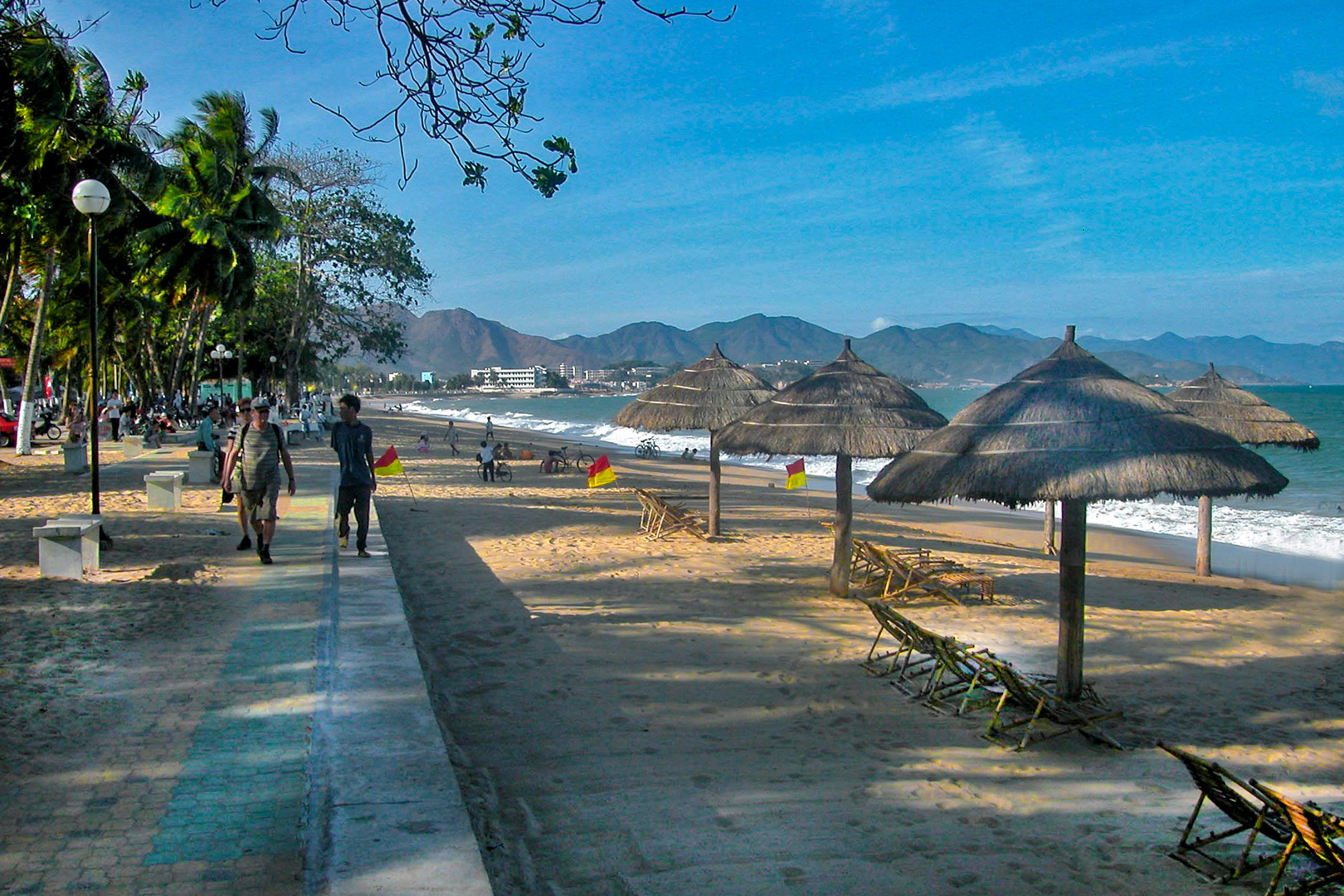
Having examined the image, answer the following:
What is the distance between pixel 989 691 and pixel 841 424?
3.28m

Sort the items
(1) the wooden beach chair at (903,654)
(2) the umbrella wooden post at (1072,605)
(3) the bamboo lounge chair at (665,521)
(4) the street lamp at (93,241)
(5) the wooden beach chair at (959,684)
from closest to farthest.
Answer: (5) the wooden beach chair at (959,684), (2) the umbrella wooden post at (1072,605), (1) the wooden beach chair at (903,654), (4) the street lamp at (93,241), (3) the bamboo lounge chair at (665,521)

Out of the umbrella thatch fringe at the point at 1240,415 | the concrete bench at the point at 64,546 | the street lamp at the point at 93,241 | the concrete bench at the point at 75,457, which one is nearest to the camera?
the concrete bench at the point at 64,546

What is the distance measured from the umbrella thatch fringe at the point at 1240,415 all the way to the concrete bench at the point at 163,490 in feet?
37.1

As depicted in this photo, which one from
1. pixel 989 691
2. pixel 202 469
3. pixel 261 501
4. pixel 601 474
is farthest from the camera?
pixel 202 469

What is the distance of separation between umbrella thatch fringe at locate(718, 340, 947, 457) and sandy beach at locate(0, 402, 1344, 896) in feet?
4.61

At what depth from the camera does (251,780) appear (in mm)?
3383

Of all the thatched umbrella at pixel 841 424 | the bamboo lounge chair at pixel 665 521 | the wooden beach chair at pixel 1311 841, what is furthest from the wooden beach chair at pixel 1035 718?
the bamboo lounge chair at pixel 665 521

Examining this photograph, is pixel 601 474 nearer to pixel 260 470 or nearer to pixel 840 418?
pixel 840 418

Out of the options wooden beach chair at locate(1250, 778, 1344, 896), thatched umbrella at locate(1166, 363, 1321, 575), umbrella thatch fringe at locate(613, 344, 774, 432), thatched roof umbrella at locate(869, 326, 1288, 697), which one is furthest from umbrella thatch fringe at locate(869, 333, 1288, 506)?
umbrella thatch fringe at locate(613, 344, 774, 432)

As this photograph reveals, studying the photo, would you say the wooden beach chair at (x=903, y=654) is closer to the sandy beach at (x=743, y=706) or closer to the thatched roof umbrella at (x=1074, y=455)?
the sandy beach at (x=743, y=706)

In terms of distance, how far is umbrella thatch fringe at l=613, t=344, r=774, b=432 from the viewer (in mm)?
11938

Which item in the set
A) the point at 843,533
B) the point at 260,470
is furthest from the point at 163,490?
the point at 843,533

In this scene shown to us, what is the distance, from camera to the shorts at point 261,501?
7.38 m

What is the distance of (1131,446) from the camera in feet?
16.6
